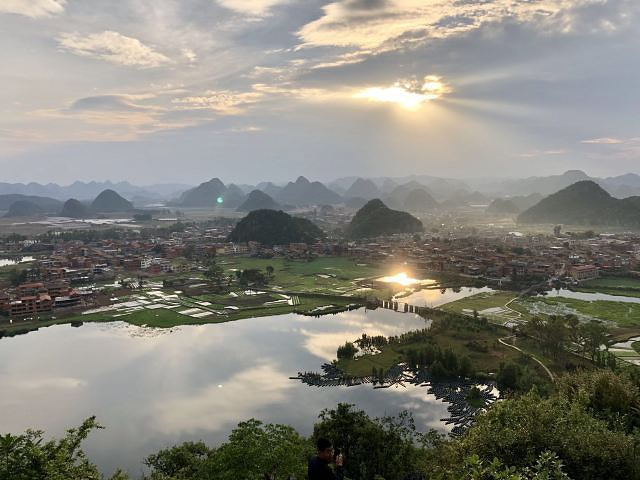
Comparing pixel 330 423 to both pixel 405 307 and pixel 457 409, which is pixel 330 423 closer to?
pixel 457 409

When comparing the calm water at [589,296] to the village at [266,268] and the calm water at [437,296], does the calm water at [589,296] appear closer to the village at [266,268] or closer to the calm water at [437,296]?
the village at [266,268]

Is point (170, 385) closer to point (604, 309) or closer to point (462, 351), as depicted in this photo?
point (462, 351)

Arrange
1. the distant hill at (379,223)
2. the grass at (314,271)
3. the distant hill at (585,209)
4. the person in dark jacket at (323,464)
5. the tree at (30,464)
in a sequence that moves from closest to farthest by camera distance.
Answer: the person in dark jacket at (323,464)
the tree at (30,464)
the grass at (314,271)
the distant hill at (379,223)
the distant hill at (585,209)

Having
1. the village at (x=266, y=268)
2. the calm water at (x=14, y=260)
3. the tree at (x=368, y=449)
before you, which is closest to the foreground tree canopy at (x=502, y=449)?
the tree at (x=368, y=449)

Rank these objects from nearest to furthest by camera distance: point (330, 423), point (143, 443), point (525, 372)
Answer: point (330, 423) < point (143, 443) < point (525, 372)

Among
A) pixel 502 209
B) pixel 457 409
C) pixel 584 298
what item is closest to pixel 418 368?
pixel 457 409

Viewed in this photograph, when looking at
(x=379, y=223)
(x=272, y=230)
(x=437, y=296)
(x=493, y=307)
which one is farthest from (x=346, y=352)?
(x=379, y=223)
